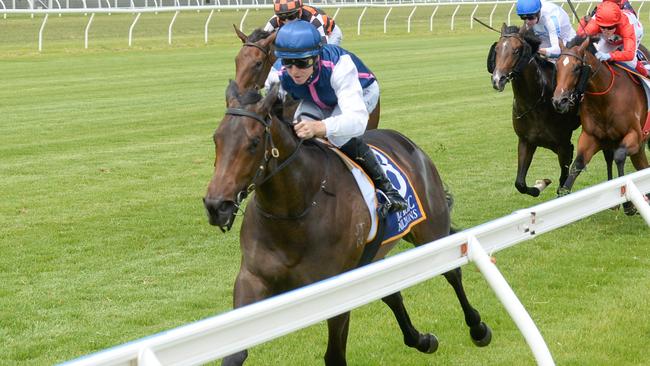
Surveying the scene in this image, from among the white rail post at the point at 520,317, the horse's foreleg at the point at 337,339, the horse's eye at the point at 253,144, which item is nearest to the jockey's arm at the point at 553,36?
the horse's foreleg at the point at 337,339

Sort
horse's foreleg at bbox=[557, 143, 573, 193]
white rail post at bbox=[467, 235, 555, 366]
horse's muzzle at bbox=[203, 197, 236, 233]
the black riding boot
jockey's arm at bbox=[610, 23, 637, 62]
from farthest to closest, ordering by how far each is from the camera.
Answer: horse's foreleg at bbox=[557, 143, 573, 193] < jockey's arm at bbox=[610, 23, 637, 62] < the black riding boot < horse's muzzle at bbox=[203, 197, 236, 233] < white rail post at bbox=[467, 235, 555, 366]

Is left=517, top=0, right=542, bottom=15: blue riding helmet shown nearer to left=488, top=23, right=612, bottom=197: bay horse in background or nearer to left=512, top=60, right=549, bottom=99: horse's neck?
left=488, top=23, right=612, bottom=197: bay horse in background

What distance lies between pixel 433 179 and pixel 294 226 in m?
1.66

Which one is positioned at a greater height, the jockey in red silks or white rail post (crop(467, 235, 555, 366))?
white rail post (crop(467, 235, 555, 366))

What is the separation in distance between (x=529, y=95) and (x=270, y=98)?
5658 millimetres

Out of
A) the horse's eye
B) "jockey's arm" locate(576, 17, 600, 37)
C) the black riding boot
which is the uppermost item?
the horse's eye

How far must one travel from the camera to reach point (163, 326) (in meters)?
6.11

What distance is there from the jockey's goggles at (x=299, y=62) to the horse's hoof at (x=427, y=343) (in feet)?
5.40

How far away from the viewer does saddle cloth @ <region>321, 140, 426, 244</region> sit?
16.5ft

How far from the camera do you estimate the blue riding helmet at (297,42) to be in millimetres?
4742

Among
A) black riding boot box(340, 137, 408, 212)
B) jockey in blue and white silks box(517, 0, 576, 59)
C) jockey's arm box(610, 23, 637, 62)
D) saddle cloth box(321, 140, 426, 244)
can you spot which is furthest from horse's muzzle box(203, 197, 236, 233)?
jockey's arm box(610, 23, 637, 62)

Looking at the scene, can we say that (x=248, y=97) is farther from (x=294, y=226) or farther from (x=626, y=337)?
(x=626, y=337)

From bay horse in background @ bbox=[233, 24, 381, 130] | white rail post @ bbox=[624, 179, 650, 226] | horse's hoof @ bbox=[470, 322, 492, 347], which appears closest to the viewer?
white rail post @ bbox=[624, 179, 650, 226]

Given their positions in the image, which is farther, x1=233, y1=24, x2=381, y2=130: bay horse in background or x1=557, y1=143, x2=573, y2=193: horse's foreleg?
x1=557, y1=143, x2=573, y2=193: horse's foreleg
